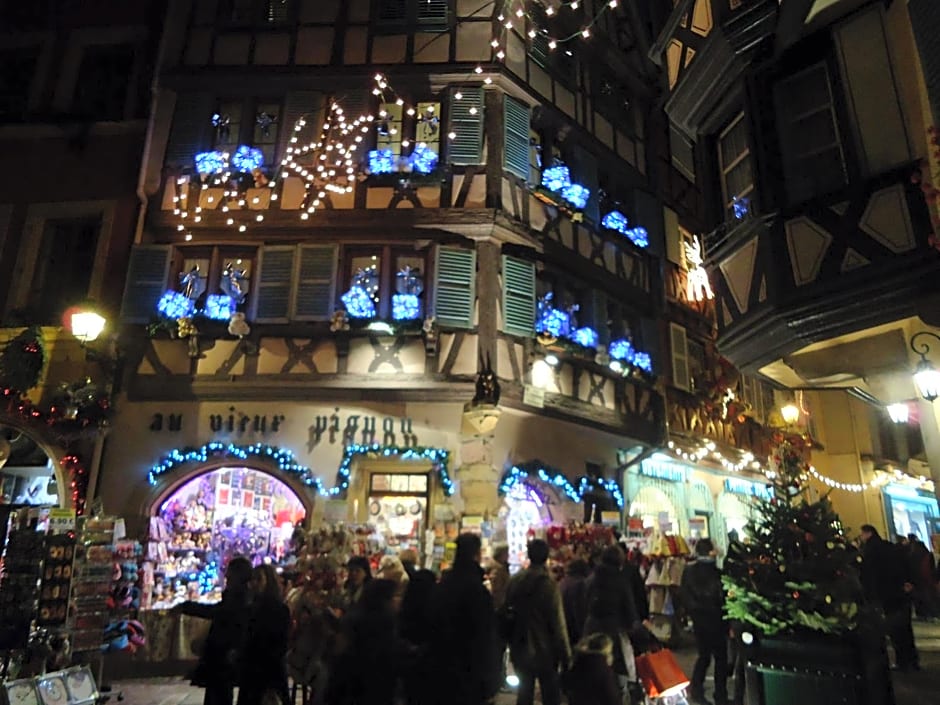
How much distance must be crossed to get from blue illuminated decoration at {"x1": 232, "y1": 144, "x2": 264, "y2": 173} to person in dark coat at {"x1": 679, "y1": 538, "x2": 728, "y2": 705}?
9.96 m

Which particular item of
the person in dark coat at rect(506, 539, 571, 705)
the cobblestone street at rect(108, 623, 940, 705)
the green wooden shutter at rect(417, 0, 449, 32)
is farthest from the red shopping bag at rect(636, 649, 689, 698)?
the green wooden shutter at rect(417, 0, 449, 32)

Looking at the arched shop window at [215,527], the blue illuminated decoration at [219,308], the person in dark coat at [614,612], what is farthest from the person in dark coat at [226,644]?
the blue illuminated decoration at [219,308]

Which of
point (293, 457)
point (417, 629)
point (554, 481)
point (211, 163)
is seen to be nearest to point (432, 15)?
point (211, 163)

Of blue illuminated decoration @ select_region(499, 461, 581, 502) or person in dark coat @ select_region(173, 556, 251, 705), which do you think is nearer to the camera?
person in dark coat @ select_region(173, 556, 251, 705)

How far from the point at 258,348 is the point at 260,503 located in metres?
2.66

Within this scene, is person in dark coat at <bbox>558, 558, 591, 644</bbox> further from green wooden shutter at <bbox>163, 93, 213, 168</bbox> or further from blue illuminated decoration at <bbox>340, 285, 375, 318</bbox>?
green wooden shutter at <bbox>163, 93, 213, 168</bbox>

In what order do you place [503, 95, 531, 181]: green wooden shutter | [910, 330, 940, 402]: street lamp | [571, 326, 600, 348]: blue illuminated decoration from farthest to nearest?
1. [571, 326, 600, 348]: blue illuminated decoration
2. [503, 95, 531, 181]: green wooden shutter
3. [910, 330, 940, 402]: street lamp

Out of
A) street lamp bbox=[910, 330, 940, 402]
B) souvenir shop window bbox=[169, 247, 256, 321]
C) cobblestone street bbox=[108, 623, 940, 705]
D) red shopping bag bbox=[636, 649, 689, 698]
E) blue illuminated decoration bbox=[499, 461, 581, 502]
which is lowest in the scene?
cobblestone street bbox=[108, 623, 940, 705]

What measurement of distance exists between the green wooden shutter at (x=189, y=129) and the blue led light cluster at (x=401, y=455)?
243 inches

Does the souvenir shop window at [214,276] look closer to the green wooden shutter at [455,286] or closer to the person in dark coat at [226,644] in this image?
the green wooden shutter at [455,286]

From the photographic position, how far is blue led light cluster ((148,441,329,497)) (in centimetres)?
1146

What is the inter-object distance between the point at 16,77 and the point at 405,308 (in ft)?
34.2

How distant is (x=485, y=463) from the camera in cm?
1140

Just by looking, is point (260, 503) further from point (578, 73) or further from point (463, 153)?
point (578, 73)
